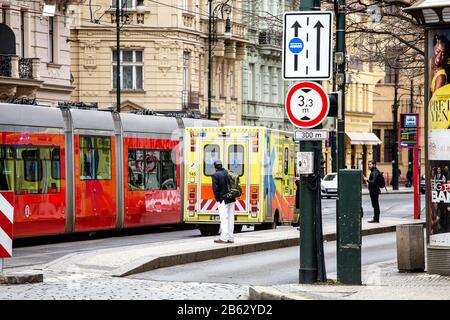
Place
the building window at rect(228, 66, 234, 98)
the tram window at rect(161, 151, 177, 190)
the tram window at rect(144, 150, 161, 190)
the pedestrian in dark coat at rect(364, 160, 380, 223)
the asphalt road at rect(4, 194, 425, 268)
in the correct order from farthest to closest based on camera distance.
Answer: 1. the building window at rect(228, 66, 234, 98)
2. the pedestrian in dark coat at rect(364, 160, 380, 223)
3. the tram window at rect(161, 151, 177, 190)
4. the tram window at rect(144, 150, 161, 190)
5. the asphalt road at rect(4, 194, 425, 268)

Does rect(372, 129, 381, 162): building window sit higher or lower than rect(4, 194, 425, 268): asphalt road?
higher

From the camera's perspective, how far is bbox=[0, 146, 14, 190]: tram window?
27.5 metres

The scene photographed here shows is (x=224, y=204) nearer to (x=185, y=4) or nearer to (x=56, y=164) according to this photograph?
(x=56, y=164)

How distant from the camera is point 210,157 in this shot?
105 ft

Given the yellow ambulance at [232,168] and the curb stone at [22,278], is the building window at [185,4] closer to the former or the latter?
the yellow ambulance at [232,168]

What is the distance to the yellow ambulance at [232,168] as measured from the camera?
1251 inches

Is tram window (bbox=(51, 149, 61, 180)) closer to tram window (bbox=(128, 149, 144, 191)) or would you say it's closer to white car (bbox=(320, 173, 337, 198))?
tram window (bbox=(128, 149, 144, 191))

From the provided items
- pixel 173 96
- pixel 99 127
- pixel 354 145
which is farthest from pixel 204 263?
pixel 354 145

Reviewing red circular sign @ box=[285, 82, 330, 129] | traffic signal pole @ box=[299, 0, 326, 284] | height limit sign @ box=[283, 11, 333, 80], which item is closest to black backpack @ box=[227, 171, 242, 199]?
traffic signal pole @ box=[299, 0, 326, 284]

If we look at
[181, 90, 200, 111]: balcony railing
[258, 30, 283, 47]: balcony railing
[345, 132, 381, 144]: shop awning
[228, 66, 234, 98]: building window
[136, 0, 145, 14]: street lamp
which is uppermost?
[136, 0, 145, 14]: street lamp

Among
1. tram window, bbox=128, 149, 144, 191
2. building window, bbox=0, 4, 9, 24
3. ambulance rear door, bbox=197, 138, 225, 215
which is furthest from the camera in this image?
building window, bbox=0, 4, 9, 24

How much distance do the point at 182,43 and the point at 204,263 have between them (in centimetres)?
4294

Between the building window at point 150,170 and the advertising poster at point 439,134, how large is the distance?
572 inches

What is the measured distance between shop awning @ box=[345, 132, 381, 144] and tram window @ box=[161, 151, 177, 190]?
179 ft
